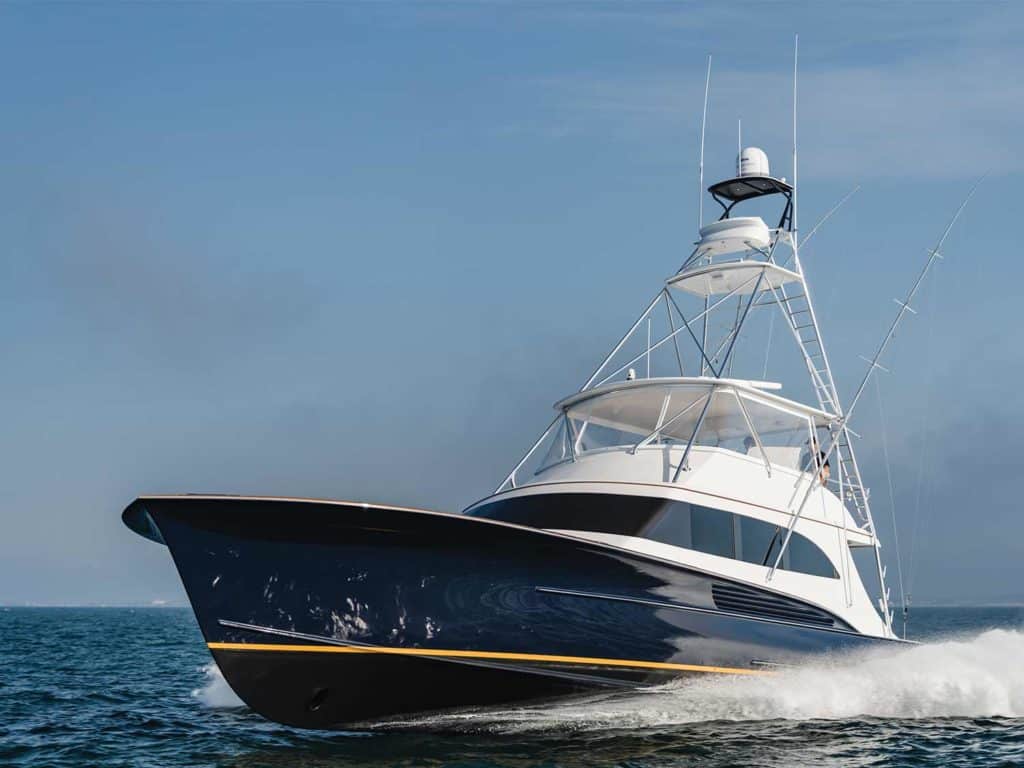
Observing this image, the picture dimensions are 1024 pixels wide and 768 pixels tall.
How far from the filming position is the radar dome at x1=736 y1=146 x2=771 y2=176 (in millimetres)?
16594

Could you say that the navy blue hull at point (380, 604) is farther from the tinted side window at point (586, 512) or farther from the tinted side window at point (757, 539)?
the tinted side window at point (757, 539)

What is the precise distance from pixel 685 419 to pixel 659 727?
15.2ft

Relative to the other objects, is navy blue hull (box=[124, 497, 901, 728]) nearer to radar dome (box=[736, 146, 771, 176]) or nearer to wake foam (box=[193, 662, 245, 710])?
wake foam (box=[193, 662, 245, 710])

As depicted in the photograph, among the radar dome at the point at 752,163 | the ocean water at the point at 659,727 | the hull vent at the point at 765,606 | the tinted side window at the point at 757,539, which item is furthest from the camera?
the radar dome at the point at 752,163

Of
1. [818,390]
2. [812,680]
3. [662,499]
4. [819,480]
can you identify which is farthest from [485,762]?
[818,390]

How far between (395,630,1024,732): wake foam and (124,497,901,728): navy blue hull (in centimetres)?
56

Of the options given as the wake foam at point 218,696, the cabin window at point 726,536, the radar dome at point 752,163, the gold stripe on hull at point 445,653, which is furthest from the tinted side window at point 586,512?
the radar dome at point 752,163

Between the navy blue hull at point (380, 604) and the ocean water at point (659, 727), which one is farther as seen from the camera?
the ocean water at point (659, 727)

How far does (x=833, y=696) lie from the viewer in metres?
12.6

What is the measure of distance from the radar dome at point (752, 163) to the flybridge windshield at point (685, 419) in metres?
4.36

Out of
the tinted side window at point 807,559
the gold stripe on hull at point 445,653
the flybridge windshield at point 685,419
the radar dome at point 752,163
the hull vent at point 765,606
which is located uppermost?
the radar dome at point 752,163

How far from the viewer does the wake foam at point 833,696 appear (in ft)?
35.7

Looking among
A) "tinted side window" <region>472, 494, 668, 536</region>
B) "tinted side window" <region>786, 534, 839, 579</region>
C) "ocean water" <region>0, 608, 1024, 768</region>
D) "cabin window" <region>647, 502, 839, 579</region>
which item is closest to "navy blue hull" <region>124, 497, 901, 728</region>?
"ocean water" <region>0, 608, 1024, 768</region>

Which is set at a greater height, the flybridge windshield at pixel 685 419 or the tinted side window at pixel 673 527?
the flybridge windshield at pixel 685 419
